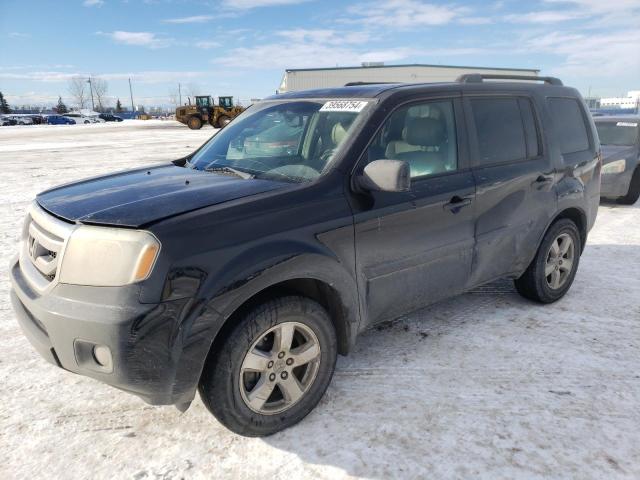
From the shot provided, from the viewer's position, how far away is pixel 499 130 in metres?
3.56

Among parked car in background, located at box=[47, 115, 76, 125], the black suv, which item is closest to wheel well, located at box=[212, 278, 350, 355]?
the black suv

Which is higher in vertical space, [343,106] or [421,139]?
[343,106]

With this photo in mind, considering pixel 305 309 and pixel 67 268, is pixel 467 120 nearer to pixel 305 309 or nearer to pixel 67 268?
pixel 305 309

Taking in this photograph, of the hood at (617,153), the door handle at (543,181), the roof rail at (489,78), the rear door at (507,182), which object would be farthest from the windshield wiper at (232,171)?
the hood at (617,153)

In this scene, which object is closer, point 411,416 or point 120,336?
point 120,336

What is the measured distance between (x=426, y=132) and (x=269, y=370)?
5.85 ft

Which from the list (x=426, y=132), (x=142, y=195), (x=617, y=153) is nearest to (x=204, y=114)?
(x=617, y=153)

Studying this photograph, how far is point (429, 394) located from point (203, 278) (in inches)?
61.4

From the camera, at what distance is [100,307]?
2.04 metres

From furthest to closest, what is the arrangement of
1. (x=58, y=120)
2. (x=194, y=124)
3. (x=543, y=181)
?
(x=58, y=120) → (x=194, y=124) → (x=543, y=181)

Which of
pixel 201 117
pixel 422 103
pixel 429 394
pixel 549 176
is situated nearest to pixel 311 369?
pixel 429 394

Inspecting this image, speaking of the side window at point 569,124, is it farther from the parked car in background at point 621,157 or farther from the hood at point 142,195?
the parked car in background at point 621,157

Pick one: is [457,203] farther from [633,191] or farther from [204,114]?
[204,114]

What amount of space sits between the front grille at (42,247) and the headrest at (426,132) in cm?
201
